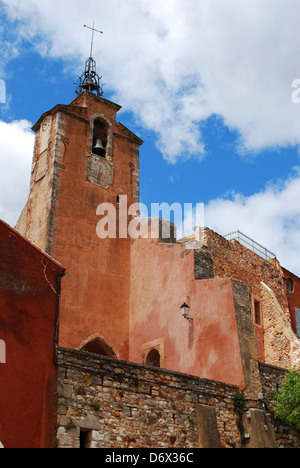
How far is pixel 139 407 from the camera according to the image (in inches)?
417

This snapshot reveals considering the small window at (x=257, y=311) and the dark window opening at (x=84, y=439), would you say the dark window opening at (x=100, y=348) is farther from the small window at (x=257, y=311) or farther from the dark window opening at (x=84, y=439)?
the small window at (x=257, y=311)

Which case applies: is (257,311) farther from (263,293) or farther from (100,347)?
(100,347)

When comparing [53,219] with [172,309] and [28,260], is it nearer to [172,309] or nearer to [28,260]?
[172,309]

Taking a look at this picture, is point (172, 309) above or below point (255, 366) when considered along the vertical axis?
above

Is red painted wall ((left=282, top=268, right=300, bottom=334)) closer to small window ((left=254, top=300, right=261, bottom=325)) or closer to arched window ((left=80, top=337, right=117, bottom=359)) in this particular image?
small window ((left=254, top=300, right=261, bottom=325))

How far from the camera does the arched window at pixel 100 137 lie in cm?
1832

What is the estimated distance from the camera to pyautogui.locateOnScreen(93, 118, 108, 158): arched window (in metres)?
18.3

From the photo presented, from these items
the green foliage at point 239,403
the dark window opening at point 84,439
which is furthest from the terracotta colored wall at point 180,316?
the dark window opening at point 84,439

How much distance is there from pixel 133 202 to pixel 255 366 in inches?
290

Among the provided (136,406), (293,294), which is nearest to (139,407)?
(136,406)

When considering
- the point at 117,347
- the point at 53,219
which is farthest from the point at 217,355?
the point at 53,219

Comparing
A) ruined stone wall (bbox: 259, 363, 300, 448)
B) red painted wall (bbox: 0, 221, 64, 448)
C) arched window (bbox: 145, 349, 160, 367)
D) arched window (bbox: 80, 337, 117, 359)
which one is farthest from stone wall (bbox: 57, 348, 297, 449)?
arched window (bbox: 80, 337, 117, 359)
